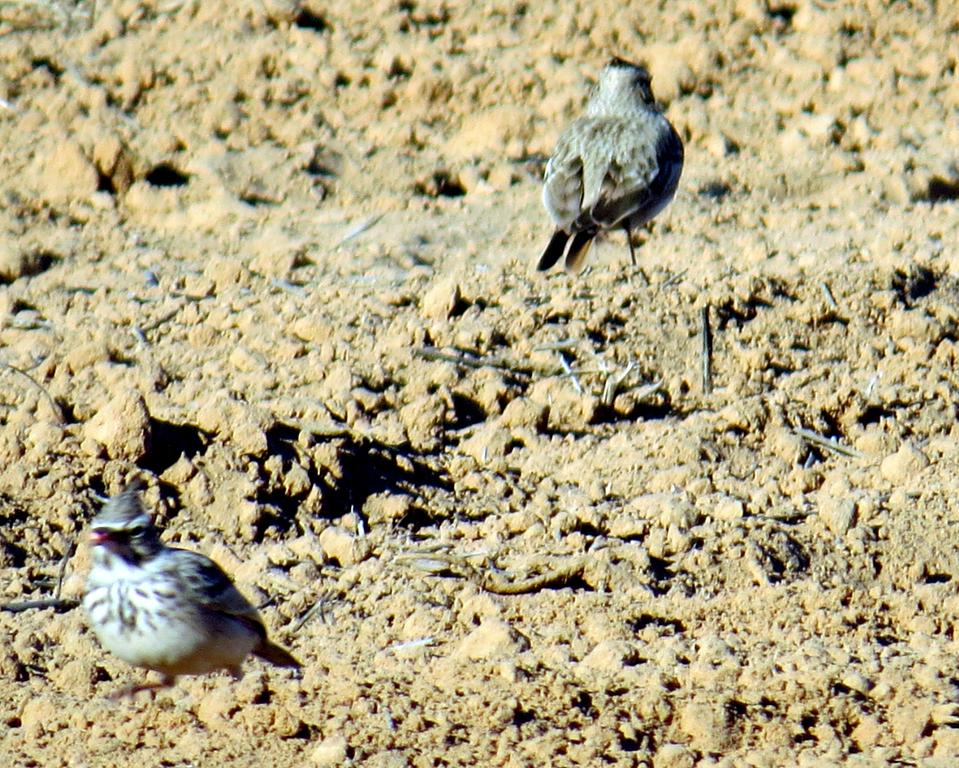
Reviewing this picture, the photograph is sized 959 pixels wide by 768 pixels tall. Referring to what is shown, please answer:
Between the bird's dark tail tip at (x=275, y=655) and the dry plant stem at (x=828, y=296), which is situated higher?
the bird's dark tail tip at (x=275, y=655)

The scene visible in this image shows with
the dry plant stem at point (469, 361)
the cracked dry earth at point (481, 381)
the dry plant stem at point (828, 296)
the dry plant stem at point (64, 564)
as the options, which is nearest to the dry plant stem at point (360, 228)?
the cracked dry earth at point (481, 381)

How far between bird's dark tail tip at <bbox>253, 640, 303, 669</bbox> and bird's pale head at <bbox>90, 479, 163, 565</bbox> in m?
0.46

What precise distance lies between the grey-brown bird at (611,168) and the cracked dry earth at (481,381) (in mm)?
318

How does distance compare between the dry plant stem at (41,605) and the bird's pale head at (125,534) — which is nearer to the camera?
the bird's pale head at (125,534)

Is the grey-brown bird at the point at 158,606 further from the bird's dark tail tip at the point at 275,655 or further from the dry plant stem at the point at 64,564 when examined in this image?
the dry plant stem at the point at 64,564

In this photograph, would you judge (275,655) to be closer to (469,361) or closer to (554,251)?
(469,361)

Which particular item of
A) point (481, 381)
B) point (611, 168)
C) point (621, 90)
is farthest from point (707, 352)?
point (621, 90)

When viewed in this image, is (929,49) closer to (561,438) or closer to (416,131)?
(416,131)

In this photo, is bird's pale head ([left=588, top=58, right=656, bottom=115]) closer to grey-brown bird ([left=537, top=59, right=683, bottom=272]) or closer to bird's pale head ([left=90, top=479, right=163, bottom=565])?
grey-brown bird ([left=537, top=59, right=683, bottom=272])

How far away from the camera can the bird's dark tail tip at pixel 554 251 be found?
9.25m

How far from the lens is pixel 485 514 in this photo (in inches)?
279

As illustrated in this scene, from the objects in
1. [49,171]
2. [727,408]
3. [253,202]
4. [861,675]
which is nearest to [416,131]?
[253,202]

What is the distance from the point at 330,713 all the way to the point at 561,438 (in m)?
2.28

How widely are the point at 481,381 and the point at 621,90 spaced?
10.5 feet
